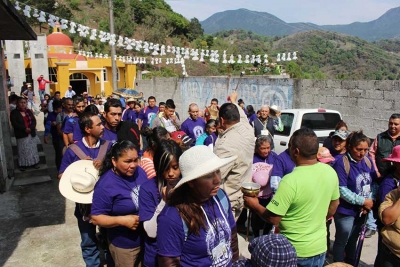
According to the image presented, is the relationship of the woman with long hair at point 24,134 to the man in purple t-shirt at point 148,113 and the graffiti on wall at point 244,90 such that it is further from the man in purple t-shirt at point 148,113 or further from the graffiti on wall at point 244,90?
the graffiti on wall at point 244,90

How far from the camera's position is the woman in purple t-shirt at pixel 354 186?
3.62 m

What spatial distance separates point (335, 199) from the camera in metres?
2.91

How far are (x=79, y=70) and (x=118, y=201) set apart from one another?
29.6 m

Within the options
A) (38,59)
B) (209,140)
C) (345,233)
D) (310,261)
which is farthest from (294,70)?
(310,261)

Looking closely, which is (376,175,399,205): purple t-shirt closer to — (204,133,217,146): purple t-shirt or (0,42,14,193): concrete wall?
(204,133,217,146): purple t-shirt

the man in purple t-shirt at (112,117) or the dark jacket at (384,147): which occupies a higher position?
the man in purple t-shirt at (112,117)

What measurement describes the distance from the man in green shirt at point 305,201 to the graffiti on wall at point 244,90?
8.50 meters

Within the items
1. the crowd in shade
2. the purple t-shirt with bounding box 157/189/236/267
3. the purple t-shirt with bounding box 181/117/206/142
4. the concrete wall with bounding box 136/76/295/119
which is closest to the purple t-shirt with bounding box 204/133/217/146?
the purple t-shirt with bounding box 181/117/206/142

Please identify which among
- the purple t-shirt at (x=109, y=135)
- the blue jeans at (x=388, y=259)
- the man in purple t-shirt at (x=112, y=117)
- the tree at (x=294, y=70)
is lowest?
the blue jeans at (x=388, y=259)

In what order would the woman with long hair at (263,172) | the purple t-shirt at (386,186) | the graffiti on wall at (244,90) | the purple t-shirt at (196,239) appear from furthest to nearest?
the graffiti on wall at (244,90), the woman with long hair at (263,172), the purple t-shirt at (386,186), the purple t-shirt at (196,239)

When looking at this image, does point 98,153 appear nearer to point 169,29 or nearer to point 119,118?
point 119,118

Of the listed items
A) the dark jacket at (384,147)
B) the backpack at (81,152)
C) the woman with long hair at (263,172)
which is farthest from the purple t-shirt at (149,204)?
the dark jacket at (384,147)

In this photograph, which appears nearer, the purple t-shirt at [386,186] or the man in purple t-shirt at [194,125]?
the purple t-shirt at [386,186]

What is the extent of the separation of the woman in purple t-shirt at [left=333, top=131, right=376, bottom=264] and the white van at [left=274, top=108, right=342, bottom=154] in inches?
161
